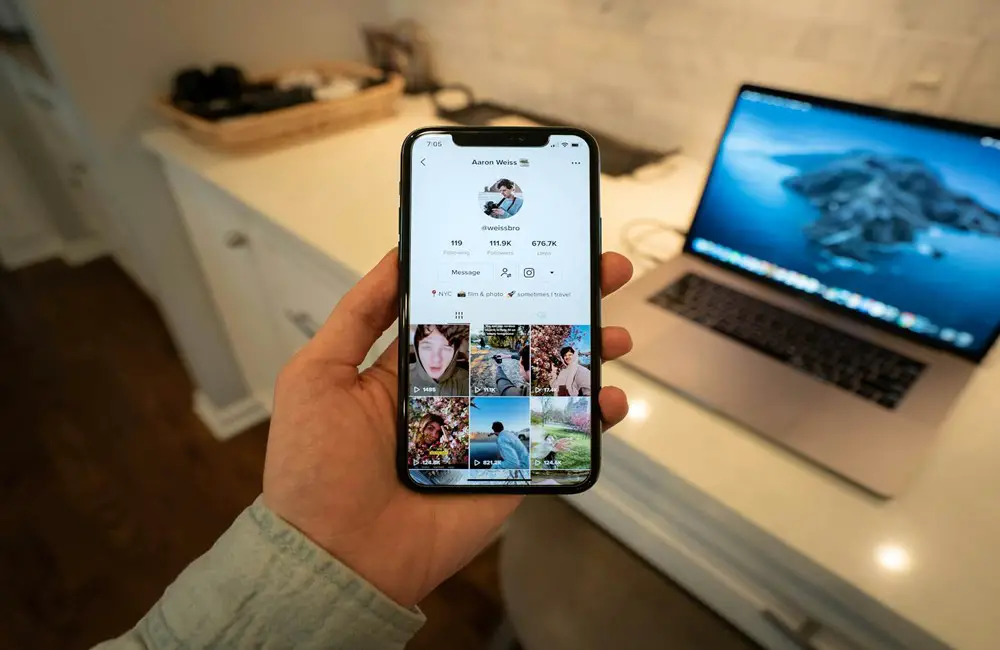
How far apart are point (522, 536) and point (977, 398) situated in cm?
49

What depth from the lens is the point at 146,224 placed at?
1082 mm

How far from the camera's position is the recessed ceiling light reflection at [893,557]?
39 centimetres

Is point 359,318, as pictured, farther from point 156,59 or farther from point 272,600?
point 156,59

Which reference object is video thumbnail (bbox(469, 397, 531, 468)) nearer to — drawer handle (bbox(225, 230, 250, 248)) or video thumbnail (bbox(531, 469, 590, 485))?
video thumbnail (bbox(531, 469, 590, 485))

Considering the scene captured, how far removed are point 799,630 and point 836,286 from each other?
0.35 meters

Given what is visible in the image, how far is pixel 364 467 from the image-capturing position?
0.46 meters

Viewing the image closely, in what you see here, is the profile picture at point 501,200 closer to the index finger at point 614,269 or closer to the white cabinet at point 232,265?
the index finger at point 614,269

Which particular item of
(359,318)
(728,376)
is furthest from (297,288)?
(728,376)

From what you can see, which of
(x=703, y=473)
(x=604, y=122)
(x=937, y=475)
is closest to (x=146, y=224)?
(x=604, y=122)

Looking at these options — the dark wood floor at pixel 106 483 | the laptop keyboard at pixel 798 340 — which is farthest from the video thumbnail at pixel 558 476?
the dark wood floor at pixel 106 483

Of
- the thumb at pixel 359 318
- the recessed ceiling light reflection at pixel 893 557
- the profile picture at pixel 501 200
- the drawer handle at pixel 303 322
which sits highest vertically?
the profile picture at pixel 501 200

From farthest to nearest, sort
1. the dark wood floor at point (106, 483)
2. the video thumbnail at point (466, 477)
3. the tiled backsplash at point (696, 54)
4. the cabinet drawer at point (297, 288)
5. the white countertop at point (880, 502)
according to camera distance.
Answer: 1. the dark wood floor at point (106, 483)
2. the cabinet drawer at point (297, 288)
3. the tiled backsplash at point (696, 54)
4. the video thumbnail at point (466, 477)
5. the white countertop at point (880, 502)

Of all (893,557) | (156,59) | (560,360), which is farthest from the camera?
(156,59)

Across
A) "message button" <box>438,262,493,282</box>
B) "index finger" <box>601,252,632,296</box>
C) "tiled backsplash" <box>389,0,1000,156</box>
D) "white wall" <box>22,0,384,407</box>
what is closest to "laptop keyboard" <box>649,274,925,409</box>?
"index finger" <box>601,252,632,296</box>
